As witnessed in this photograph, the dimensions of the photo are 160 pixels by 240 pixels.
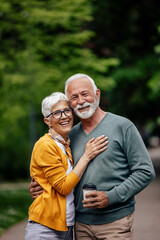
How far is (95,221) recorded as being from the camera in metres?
3.02

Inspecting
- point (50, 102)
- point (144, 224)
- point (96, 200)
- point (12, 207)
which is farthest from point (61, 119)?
point (12, 207)

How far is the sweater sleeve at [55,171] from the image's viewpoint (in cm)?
290

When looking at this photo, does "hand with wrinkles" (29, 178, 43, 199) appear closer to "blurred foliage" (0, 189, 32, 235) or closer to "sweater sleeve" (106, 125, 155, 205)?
"sweater sleeve" (106, 125, 155, 205)

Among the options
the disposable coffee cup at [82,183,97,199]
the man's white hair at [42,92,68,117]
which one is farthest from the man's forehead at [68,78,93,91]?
the disposable coffee cup at [82,183,97,199]

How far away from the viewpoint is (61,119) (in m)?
3.09

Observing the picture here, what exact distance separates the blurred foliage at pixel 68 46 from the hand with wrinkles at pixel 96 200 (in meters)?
4.95

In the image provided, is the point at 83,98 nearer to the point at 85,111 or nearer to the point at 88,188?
the point at 85,111

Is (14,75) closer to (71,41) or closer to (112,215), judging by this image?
(71,41)

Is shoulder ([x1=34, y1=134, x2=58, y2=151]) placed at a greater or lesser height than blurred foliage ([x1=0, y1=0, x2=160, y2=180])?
lesser

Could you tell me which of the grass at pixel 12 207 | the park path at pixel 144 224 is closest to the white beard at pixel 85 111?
the park path at pixel 144 224

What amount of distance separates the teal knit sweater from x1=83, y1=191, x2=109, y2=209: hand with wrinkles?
4 centimetres

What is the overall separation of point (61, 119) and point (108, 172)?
56 cm

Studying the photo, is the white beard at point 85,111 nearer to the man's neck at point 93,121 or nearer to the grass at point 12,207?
the man's neck at point 93,121

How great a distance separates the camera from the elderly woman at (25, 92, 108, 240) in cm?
293
